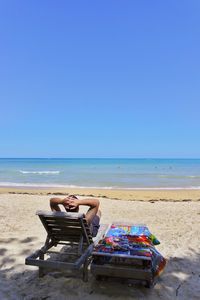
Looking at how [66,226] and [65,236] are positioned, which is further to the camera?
[65,236]

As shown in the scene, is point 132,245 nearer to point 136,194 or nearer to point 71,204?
point 71,204

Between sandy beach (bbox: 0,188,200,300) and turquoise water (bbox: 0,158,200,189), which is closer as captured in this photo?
sandy beach (bbox: 0,188,200,300)

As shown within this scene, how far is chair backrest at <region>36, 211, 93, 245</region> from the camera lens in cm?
384

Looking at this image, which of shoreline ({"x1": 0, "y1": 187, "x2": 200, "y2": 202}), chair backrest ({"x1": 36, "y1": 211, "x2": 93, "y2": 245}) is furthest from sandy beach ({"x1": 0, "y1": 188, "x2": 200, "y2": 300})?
shoreline ({"x1": 0, "y1": 187, "x2": 200, "y2": 202})

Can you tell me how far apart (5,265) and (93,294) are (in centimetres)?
163

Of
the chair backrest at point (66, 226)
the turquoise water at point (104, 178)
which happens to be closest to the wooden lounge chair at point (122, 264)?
the chair backrest at point (66, 226)

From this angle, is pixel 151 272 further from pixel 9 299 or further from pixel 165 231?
pixel 165 231

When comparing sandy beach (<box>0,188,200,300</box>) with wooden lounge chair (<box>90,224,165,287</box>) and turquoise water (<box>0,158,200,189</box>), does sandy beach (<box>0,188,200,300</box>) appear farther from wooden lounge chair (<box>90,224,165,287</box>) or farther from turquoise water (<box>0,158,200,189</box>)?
turquoise water (<box>0,158,200,189</box>)

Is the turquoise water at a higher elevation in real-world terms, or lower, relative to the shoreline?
higher

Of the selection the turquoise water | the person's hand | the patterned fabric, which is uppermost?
the person's hand

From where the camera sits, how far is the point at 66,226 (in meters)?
4.07

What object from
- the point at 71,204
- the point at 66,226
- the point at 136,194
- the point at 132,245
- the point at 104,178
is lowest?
the point at 136,194

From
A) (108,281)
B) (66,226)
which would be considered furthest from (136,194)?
(108,281)

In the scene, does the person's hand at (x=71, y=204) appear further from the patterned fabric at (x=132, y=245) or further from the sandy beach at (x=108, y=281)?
the sandy beach at (x=108, y=281)
